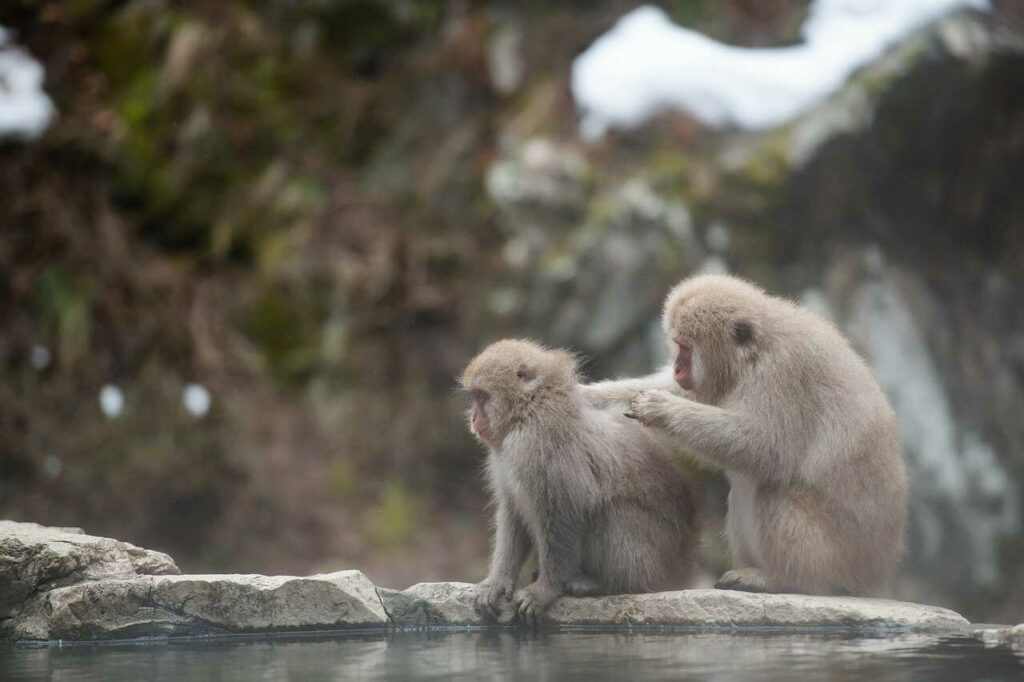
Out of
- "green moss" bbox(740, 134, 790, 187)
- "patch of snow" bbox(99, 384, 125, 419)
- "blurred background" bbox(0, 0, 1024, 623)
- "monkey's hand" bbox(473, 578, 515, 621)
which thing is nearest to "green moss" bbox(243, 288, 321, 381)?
"blurred background" bbox(0, 0, 1024, 623)

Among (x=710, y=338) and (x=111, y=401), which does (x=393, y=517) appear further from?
(x=710, y=338)

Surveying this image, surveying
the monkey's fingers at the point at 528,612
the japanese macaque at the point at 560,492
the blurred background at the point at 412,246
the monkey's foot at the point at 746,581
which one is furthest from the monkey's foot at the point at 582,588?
the blurred background at the point at 412,246

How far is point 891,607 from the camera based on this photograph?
204 inches

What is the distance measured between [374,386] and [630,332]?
4.06 m

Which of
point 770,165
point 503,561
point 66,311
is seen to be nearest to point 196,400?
point 66,311

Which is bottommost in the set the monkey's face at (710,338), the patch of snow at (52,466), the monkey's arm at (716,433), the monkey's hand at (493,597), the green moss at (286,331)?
the monkey's hand at (493,597)

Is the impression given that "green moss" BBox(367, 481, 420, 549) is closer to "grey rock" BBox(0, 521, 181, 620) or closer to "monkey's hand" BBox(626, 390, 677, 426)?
"grey rock" BBox(0, 521, 181, 620)

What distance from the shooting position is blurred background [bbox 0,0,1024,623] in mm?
10180

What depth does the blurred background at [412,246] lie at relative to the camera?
1018 centimetres

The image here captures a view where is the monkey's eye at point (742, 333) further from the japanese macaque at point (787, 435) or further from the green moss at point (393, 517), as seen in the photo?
the green moss at point (393, 517)

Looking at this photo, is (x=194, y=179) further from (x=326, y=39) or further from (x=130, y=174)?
(x=326, y=39)

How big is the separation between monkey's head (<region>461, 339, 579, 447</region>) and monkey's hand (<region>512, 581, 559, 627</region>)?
0.67 m

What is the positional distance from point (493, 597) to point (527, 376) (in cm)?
98

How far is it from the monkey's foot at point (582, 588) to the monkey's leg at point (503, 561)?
26cm
